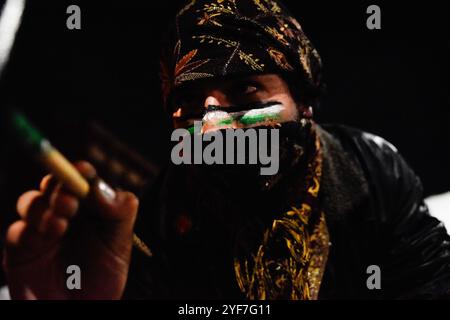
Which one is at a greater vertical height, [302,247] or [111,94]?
[111,94]

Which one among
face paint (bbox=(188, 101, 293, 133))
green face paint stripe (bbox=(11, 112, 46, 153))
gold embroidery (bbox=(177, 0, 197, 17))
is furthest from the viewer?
gold embroidery (bbox=(177, 0, 197, 17))

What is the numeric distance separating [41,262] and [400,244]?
77 cm

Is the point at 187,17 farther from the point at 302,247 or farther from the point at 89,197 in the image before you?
the point at 302,247

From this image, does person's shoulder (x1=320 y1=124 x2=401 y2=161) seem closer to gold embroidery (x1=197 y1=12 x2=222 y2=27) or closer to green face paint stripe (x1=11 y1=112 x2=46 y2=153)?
gold embroidery (x1=197 y1=12 x2=222 y2=27)

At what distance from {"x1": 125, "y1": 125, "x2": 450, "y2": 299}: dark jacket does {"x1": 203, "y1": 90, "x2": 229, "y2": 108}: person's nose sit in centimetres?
30

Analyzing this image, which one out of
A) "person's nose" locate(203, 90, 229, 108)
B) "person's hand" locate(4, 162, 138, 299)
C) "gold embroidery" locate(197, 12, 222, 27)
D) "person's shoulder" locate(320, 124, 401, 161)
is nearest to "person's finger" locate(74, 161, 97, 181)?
"person's hand" locate(4, 162, 138, 299)

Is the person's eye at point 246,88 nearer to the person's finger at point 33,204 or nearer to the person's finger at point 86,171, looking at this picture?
the person's finger at point 86,171

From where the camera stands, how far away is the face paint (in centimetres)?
89

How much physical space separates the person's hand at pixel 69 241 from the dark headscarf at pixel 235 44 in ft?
0.97

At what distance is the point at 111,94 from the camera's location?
1.28m

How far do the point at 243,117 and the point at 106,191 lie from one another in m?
0.34

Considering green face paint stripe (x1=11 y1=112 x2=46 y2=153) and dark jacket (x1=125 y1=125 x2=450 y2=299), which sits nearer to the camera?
green face paint stripe (x1=11 y1=112 x2=46 y2=153)

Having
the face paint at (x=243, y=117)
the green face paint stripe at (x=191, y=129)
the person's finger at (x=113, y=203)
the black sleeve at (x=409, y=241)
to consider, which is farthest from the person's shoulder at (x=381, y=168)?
the person's finger at (x=113, y=203)
